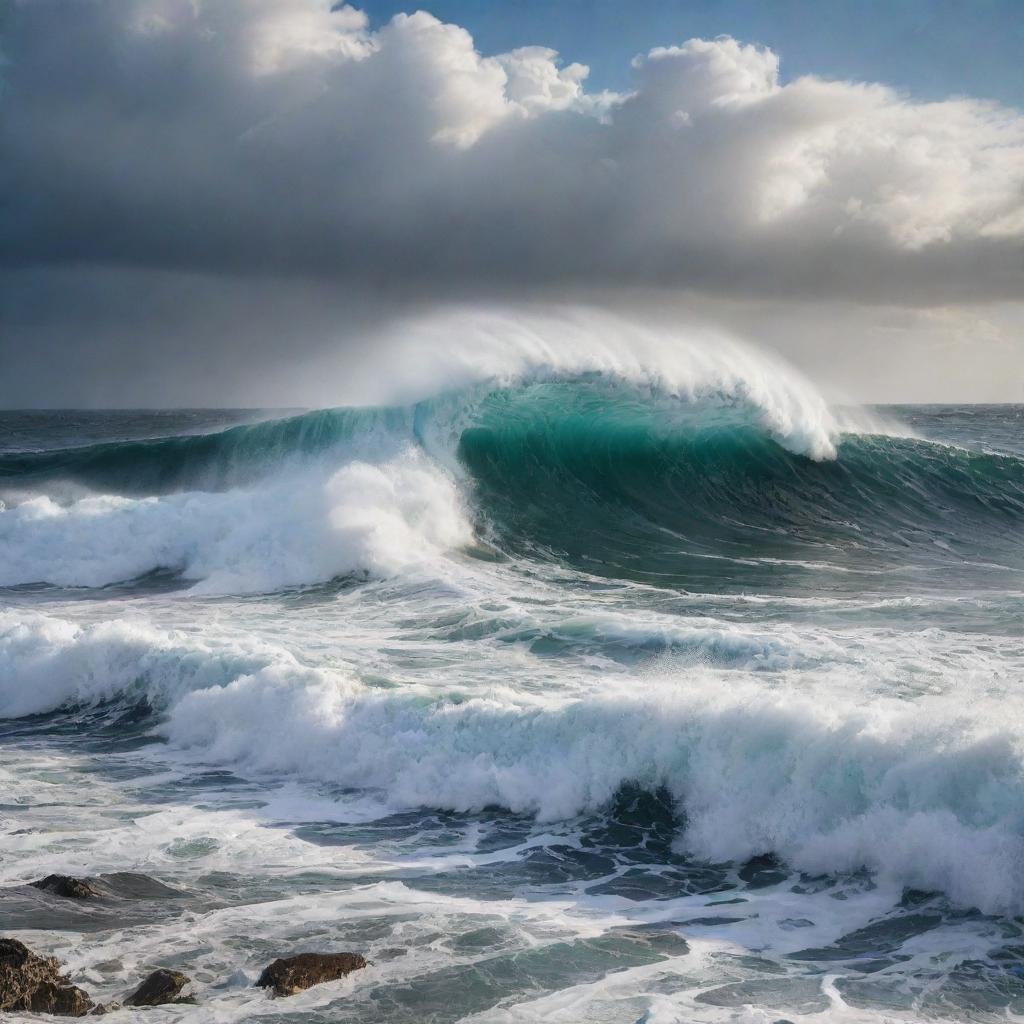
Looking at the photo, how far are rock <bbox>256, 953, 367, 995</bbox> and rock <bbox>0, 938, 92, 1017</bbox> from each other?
751 mm

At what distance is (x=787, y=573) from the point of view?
14109 mm

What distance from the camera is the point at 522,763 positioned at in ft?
24.2

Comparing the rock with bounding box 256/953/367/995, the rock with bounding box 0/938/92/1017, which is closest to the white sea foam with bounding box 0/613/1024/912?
the rock with bounding box 256/953/367/995

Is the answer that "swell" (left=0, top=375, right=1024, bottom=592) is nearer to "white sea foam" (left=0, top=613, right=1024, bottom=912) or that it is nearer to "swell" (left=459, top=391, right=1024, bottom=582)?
"swell" (left=459, top=391, right=1024, bottom=582)

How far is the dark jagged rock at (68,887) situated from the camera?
5410 millimetres

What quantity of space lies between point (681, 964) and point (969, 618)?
7147 mm

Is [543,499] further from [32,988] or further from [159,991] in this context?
[32,988]

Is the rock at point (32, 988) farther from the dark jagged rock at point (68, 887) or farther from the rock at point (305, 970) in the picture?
the dark jagged rock at point (68, 887)

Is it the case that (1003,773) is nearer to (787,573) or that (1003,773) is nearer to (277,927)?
(277,927)

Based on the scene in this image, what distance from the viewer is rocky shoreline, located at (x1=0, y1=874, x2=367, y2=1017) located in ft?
13.7

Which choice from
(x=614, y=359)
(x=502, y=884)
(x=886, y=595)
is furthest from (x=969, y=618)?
(x=614, y=359)

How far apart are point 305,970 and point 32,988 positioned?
3.65ft

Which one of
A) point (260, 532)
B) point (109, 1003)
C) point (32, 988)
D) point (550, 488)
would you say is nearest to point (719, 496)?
point (550, 488)

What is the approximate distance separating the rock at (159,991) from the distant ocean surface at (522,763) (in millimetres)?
136
